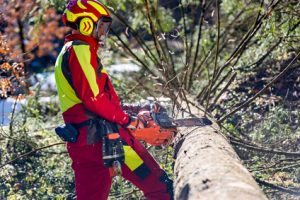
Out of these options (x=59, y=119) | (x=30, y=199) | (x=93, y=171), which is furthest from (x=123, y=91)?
(x=93, y=171)

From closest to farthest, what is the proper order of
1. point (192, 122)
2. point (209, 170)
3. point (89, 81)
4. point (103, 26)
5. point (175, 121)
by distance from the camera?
point (209, 170)
point (89, 81)
point (103, 26)
point (175, 121)
point (192, 122)

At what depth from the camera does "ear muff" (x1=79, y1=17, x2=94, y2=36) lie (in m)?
4.52

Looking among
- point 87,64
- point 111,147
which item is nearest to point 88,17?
point 87,64

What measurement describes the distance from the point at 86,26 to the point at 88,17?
8 cm

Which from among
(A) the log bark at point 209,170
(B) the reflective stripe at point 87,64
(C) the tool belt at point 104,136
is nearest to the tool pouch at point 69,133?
(C) the tool belt at point 104,136

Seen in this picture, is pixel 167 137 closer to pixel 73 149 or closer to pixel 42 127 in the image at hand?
pixel 73 149

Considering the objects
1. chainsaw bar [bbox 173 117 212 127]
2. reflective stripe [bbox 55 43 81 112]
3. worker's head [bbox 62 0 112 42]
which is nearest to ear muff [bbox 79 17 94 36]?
worker's head [bbox 62 0 112 42]

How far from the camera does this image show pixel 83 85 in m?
4.30

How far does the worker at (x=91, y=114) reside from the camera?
4.35m

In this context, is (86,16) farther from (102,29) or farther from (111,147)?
(111,147)

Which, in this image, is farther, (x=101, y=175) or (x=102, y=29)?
(x=102, y=29)

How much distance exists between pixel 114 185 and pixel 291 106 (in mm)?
2596

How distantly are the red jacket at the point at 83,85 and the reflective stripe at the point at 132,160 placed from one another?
234 millimetres

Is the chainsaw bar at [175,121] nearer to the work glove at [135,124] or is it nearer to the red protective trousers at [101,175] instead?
the work glove at [135,124]
